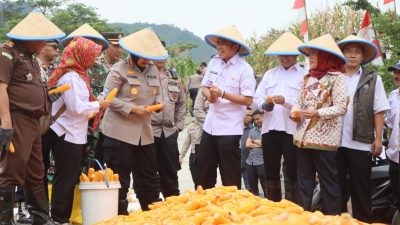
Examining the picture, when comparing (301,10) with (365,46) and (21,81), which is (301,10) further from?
(21,81)

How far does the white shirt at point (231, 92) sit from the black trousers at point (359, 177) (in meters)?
1.17

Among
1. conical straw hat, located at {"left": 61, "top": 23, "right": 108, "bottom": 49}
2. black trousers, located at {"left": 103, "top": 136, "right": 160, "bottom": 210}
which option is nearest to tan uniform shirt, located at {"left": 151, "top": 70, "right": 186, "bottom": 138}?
black trousers, located at {"left": 103, "top": 136, "right": 160, "bottom": 210}

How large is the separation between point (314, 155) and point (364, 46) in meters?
1.42

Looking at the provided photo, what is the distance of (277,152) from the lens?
7.21m

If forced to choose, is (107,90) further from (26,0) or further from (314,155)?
(26,0)

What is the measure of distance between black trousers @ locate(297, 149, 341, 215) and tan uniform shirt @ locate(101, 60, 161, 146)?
5.71 feet

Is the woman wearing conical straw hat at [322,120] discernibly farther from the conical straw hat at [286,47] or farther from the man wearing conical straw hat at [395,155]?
the conical straw hat at [286,47]

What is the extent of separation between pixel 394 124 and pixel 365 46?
0.93 meters

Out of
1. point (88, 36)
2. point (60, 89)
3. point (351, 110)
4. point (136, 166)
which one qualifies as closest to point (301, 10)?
point (88, 36)

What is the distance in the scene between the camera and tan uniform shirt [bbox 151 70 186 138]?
7.68 metres

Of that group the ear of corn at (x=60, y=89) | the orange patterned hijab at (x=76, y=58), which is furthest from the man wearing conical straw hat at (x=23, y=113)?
the orange patterned hijab at (x=76, y=58)

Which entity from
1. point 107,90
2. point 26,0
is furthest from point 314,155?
point 26,0

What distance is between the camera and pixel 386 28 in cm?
819

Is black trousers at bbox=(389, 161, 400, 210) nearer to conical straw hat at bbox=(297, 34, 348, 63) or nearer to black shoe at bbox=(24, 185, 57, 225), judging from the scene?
conical straw hat at bbox=(297, 34, 348, 63)
